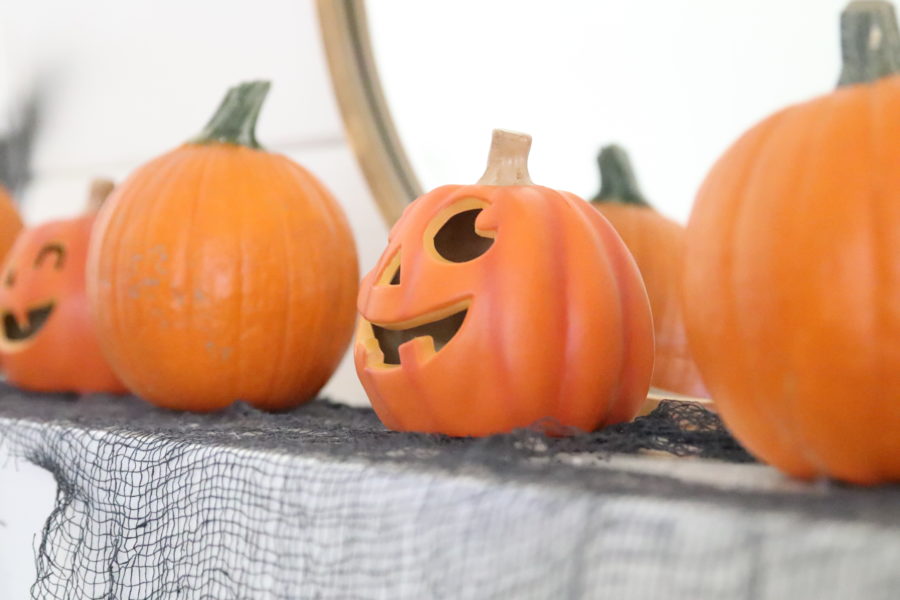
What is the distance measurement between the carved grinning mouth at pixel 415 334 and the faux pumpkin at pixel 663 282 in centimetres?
23

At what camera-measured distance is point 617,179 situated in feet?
2.45

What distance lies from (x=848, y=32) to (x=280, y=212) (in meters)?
0.49

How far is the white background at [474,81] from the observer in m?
0.67

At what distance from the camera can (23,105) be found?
1.75 meters

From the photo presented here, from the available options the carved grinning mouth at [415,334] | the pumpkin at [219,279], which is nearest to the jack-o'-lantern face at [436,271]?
the carved grinning mouth at [415,334]

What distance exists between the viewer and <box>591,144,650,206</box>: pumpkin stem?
734 mm

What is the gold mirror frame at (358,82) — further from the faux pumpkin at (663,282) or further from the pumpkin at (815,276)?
the pumpkin at (815,276)

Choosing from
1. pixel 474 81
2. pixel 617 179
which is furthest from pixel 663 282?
pixel 474 81

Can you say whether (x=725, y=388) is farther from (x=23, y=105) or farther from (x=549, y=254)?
(x=23, y=105)

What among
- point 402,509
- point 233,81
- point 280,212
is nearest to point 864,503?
point 402,509

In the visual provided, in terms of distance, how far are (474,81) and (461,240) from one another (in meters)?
0.35

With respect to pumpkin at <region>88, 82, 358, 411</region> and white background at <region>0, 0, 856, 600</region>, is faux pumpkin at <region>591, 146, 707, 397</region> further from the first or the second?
pumpkin at <region>88, 82, 358, 411</region>

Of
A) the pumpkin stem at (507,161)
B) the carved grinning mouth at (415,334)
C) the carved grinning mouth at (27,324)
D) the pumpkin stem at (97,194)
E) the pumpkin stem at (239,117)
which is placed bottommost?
the carved grinning mouth at (27,324)

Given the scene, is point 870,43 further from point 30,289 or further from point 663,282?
point 30,289
